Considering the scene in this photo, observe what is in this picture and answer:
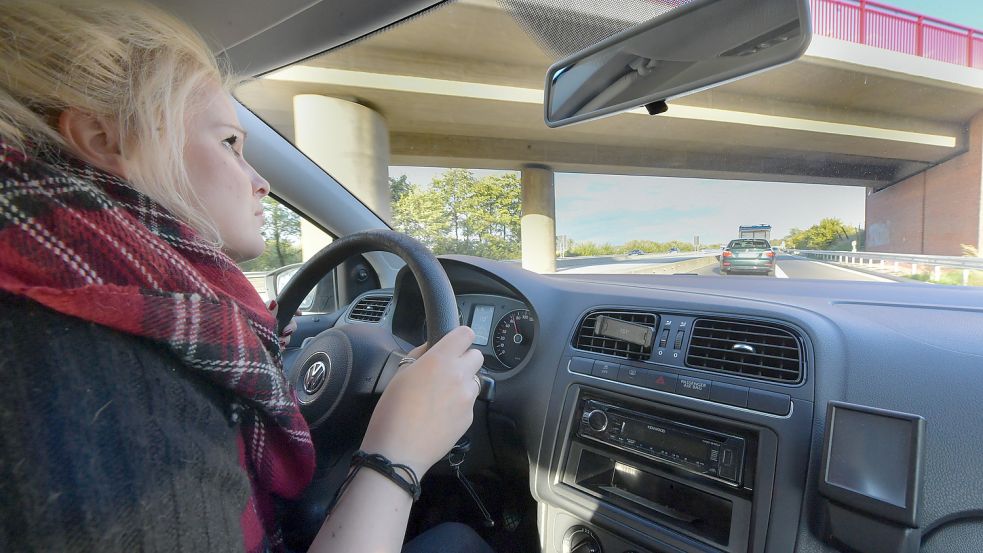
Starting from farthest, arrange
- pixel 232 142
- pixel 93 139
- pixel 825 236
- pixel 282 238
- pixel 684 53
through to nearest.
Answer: pixel 282 238
pixel 825 236
pixel 684 53
pixel 232 142
pixel 93 139

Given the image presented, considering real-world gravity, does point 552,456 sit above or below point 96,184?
below

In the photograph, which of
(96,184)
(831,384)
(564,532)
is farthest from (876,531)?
(96,184)

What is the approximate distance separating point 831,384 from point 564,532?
1059mm

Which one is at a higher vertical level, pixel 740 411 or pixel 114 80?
pixel 114 80

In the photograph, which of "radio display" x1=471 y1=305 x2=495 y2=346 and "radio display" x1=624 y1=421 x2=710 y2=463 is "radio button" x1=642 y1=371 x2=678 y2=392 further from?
"radio display" x1=471 y1=305 x2=495 y2=346

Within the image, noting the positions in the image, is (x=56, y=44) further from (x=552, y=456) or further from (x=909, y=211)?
(x=909, y=211)

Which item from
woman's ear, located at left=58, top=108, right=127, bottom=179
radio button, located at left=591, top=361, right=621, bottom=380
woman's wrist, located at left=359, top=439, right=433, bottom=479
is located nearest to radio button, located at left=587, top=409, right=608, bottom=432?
radio button, located at left=591, top=361, right=621, bottom=380

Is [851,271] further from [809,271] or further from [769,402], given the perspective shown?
[769,402]

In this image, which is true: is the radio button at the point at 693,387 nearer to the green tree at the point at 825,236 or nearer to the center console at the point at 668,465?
the center console at the point at 668,465

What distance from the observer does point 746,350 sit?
5.36 feet

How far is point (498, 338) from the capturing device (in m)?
2.45

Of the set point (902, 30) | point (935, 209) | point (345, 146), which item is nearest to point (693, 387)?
point (935, 209)

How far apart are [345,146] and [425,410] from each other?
333 centimetres

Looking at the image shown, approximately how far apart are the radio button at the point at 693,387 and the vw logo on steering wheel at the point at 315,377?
1217 mm
